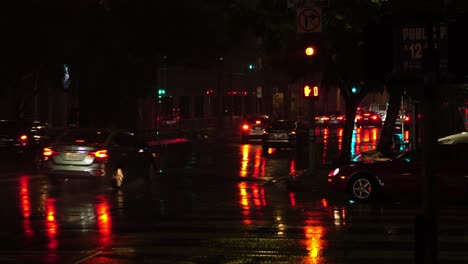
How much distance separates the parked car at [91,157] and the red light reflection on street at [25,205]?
84cm

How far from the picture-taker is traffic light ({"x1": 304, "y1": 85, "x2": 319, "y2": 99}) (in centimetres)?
2298

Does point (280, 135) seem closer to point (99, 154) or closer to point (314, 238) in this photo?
point (99, 154)

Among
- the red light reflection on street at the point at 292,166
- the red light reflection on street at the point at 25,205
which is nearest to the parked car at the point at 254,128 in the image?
the red light reflection on street at the point at 292,166

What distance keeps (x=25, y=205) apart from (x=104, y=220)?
3.01 metres

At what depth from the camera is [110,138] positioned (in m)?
20.2

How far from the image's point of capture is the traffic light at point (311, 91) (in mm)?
22981

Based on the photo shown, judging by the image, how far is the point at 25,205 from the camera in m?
16.7

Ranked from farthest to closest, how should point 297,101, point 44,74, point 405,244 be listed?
1. point 297,101
2. point 44,74
3. point 405,244

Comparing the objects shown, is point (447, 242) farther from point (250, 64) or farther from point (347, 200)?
point (250, 64)

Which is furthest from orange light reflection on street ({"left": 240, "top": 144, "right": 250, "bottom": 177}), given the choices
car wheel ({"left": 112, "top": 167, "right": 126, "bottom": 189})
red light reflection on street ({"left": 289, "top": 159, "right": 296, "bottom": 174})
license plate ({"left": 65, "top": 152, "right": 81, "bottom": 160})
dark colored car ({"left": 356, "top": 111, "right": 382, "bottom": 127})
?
dark colored car ({"left": 356, "top": 111, "right": 382, "bottom": 127})

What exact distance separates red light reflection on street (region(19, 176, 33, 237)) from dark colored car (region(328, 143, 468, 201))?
6431 millimetres

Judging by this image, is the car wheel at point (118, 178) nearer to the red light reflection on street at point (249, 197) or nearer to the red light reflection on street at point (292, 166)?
the red light reflection on street at point (249, 197)

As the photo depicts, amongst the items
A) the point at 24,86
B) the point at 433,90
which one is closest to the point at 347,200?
the point at 433,90

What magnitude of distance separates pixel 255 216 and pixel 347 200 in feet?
11.7
